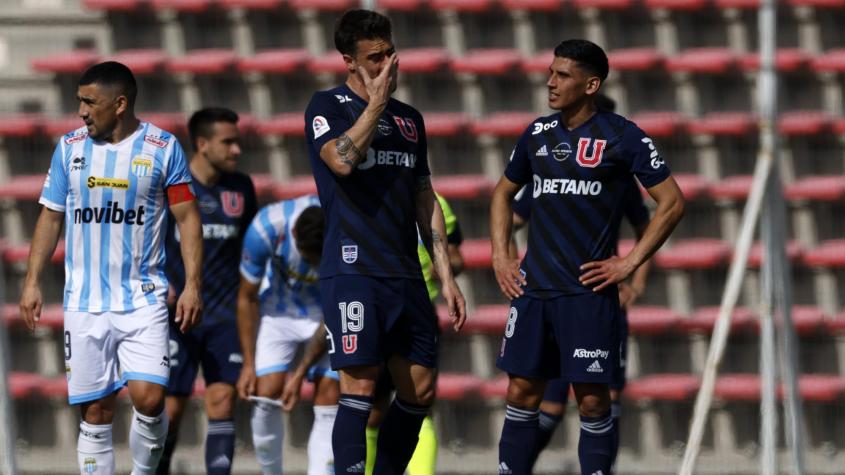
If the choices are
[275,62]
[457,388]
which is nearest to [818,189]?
[457,388]

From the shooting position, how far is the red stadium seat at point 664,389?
9234mm

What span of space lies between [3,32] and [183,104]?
53.3 inches

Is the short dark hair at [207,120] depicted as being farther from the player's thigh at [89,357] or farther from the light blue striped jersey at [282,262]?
the player's thigh at [89,357]

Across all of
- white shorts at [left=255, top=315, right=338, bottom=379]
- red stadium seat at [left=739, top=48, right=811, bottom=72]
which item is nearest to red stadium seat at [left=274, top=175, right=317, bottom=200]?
white shorts at [left=255, top=315, right=338, bottom=379]

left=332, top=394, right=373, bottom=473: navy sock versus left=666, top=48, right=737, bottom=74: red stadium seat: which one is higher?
left=666, top=48, right=737, bottom=74: red stadium seat

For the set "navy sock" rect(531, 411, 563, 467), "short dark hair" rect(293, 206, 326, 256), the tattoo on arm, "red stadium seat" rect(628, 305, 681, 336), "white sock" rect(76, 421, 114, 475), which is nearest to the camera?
the tattoo on arm

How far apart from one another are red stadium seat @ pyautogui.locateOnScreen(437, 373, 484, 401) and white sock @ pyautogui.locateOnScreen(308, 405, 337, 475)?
210 cm

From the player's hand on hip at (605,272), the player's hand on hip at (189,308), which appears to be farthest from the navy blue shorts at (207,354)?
the player's hand on hip at (605,272)

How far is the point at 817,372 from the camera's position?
9508 millimetres

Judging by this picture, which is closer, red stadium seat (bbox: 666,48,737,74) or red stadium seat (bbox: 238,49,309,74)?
red stadium seat (bbox: 666,48,737,74)

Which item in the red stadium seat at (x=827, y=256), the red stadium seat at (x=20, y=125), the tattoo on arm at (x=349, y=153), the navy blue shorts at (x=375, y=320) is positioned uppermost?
the red stadium seat at (x=20, y=125)

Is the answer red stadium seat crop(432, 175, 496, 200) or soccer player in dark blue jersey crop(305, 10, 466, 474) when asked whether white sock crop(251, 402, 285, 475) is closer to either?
soccer player in dark blue jersey crop(305, 10, 466, 474)

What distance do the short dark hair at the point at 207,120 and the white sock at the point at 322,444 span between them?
4.97 feet

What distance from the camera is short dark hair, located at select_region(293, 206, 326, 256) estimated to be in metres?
6.82
